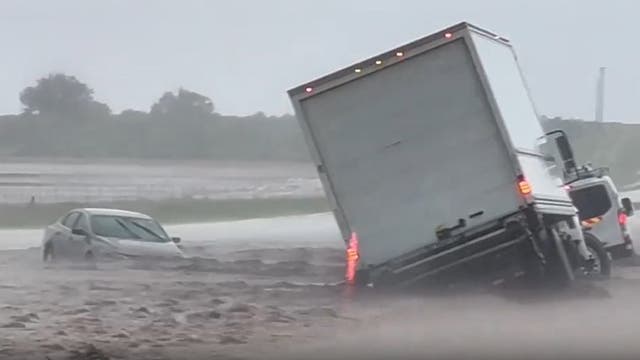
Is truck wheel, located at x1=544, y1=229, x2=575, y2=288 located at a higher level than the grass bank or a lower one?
lower

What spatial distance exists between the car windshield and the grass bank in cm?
714

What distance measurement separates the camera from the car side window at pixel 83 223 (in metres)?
23.7

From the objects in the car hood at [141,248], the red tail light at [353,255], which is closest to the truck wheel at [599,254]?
the red tail light at [353,255]

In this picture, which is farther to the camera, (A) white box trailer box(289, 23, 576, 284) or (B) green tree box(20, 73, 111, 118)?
(B) green tree box(20, 73, 111, 118)

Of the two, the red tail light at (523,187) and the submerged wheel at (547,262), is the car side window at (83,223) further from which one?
the red tail light at (523,187)

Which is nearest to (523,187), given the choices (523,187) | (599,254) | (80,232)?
(523,187)

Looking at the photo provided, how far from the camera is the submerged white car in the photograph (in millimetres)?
23156

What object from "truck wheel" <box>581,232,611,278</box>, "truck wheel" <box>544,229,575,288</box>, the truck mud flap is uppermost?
the truck mud flap

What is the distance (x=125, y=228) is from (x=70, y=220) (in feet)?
4.09

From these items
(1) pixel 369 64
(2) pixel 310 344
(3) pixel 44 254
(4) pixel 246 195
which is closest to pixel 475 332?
(2) pixel 310 344

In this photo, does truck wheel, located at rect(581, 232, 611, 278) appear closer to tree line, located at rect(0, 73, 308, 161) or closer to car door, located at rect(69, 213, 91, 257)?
car door, located at rect(69, 213, 91, 257)

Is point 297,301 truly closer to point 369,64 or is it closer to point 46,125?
point 369,64

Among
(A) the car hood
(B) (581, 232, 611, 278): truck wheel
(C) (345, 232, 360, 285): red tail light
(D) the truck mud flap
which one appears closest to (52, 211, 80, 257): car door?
(A) the car hood

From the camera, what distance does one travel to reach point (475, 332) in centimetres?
1293
